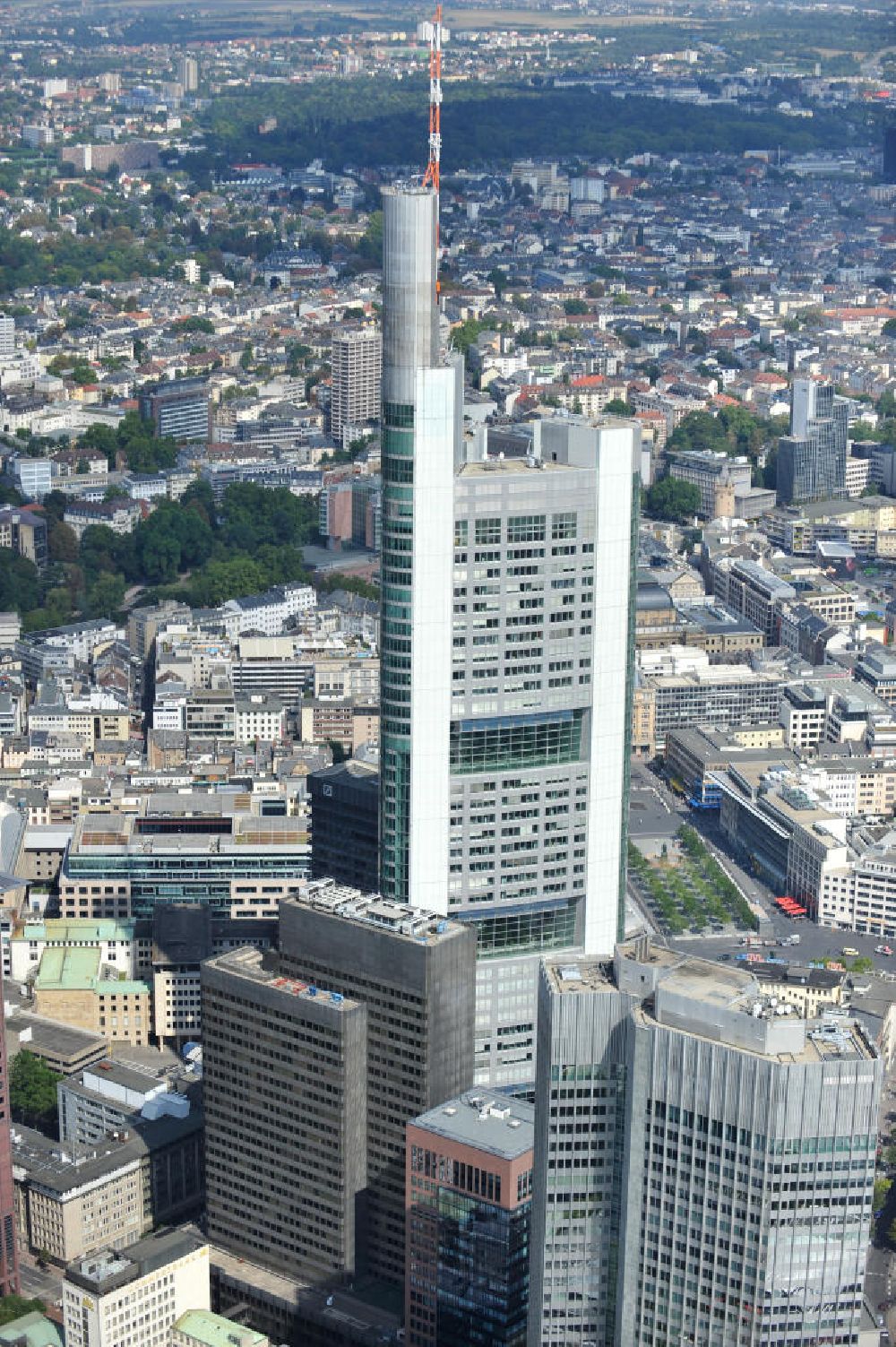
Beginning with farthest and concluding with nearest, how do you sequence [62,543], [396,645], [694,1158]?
[62,543] < [396,645] < [694,1158]

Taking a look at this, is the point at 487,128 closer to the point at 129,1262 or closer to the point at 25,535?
the point at 25,535

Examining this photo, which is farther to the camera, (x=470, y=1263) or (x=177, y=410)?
(x=177, y=410)

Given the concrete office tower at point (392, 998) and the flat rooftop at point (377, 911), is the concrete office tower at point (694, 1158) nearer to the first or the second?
the concrete office tower at point (392, 998)

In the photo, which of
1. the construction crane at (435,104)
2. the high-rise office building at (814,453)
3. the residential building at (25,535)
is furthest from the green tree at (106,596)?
the construction crane at (435,104)

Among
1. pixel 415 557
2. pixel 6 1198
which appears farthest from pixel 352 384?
pixel 6 1198

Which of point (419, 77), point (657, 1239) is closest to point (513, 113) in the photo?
point (419, 77)
